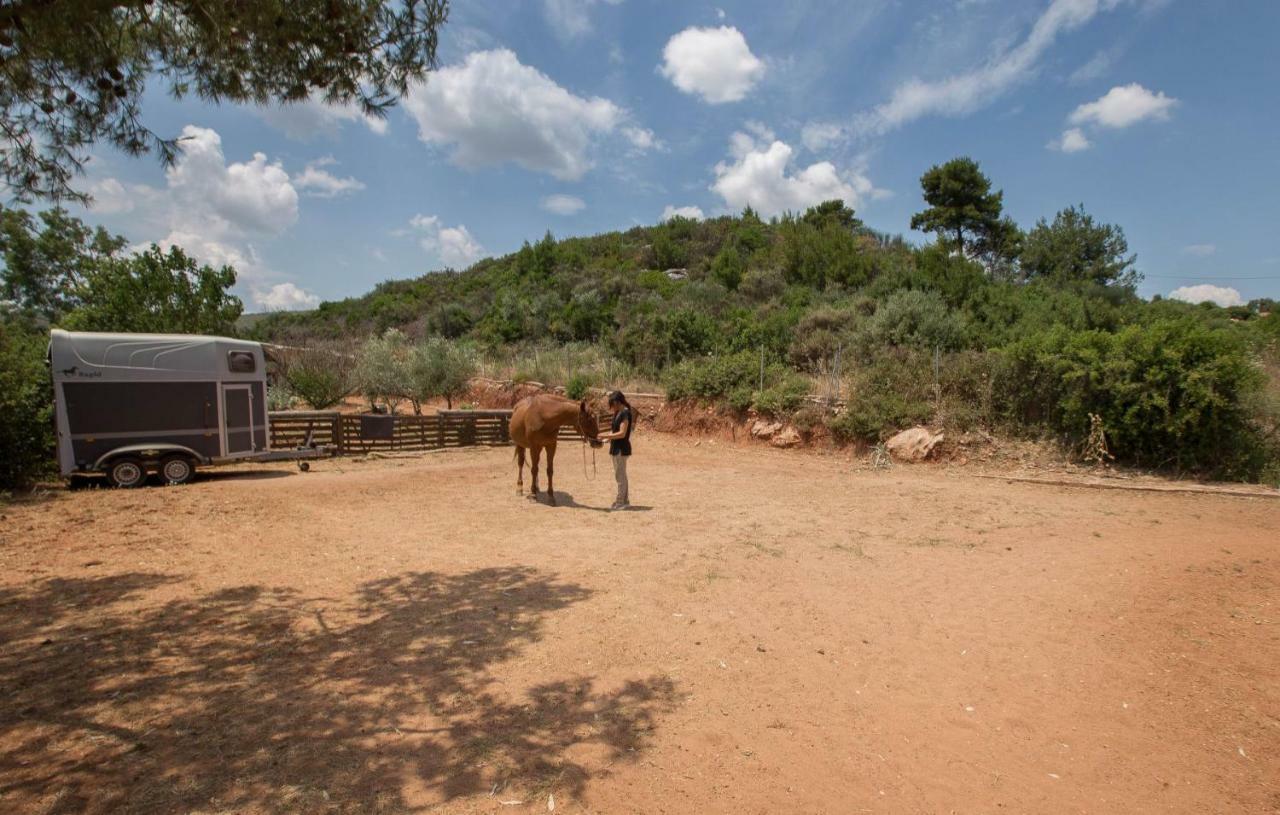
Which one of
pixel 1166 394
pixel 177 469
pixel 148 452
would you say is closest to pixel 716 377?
pixel 1166 394

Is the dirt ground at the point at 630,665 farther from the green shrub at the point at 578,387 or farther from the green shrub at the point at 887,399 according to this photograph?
the green shrub at the point at 578,387

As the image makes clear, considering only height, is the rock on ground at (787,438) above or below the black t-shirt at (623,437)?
below

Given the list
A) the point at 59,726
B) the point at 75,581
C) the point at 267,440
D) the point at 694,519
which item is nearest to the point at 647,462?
the point at 694,519

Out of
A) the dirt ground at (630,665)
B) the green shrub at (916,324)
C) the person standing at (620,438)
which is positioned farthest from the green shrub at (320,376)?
the green shrub at (916,324)

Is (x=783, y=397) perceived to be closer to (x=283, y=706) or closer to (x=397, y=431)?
(x=397, y=431)

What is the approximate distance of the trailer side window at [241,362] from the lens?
1033 centimetres

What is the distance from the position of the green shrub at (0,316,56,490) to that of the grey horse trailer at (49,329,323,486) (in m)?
0.65

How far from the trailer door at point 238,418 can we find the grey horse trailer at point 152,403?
2 centimetres

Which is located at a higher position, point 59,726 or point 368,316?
point 368,316

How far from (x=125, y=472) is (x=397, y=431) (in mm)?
5827

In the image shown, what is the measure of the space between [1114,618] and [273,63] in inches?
303

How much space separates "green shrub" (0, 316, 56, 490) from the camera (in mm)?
8703

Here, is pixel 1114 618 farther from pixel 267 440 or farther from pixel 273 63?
pixel 267 440

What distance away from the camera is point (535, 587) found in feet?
17.4
